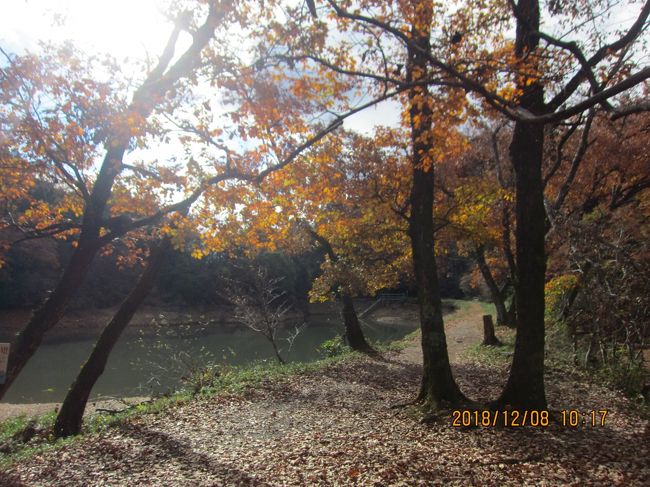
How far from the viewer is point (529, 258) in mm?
5508

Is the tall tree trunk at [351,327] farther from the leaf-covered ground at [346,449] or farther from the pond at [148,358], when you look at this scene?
the leaf-covered ground at [346,449]

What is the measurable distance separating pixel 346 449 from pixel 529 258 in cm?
333

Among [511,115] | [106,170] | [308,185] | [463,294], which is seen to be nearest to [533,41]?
[511,115]

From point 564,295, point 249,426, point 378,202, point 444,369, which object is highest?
point 378,202

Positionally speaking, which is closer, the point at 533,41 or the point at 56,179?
the point at 533,41

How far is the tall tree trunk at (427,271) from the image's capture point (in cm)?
639

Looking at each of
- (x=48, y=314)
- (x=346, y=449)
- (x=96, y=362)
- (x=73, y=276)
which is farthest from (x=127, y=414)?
(x=346, y=449)

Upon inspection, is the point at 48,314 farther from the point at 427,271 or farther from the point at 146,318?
the point at 146,318

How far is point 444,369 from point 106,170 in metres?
6.08

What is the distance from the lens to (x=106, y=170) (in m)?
6.70

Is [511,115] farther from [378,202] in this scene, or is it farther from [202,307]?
[202,307]

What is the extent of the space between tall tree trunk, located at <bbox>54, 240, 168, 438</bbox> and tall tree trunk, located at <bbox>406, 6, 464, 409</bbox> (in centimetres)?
498

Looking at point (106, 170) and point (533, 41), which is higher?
point (533, 41)

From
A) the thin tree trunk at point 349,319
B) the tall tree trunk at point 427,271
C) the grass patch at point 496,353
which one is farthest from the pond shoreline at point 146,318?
the tall tree trunk at point 427,271
